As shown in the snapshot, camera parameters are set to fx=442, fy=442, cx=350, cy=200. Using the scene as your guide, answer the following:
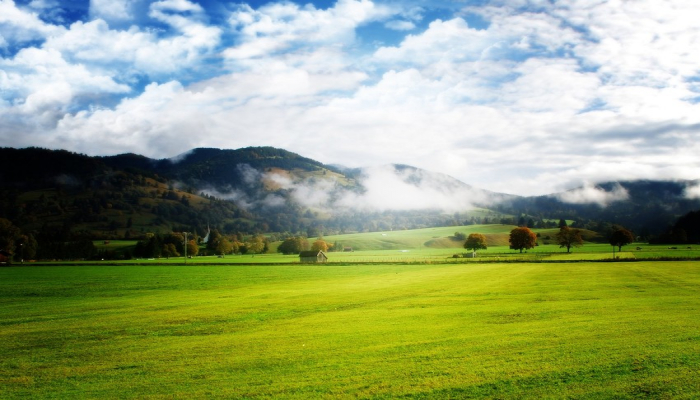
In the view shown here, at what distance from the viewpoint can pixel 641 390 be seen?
35.1 feet

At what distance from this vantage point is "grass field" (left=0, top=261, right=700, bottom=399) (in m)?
11.5

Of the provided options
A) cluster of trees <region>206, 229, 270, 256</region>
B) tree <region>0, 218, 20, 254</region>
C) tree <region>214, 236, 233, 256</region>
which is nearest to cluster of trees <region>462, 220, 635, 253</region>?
cluster of trees <region>206, 229, 270, 256</region>

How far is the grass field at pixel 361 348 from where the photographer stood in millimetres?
11461

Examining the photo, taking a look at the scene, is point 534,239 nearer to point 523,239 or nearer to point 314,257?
point 523,239

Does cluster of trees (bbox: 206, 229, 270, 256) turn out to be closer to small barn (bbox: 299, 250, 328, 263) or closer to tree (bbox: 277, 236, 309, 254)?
tree (bbox: 277, 236, 309, 254)

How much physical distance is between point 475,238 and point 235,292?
107390 mm

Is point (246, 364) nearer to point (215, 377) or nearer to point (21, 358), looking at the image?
point (215, 377)

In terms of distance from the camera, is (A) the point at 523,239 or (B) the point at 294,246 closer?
(A) the point at 523,239

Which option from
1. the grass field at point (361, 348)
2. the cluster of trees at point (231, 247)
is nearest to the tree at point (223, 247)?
the cluster of trees at point (231, 247)

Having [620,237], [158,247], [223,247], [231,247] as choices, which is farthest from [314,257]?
[620,237]

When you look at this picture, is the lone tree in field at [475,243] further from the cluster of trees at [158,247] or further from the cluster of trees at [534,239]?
the cluster of trees at [158,247]

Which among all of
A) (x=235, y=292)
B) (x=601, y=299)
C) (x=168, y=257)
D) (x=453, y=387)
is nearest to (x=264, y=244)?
(x=168, y=257)

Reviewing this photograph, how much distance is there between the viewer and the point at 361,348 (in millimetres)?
15719

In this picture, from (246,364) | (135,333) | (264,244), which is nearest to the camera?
(246,364)
